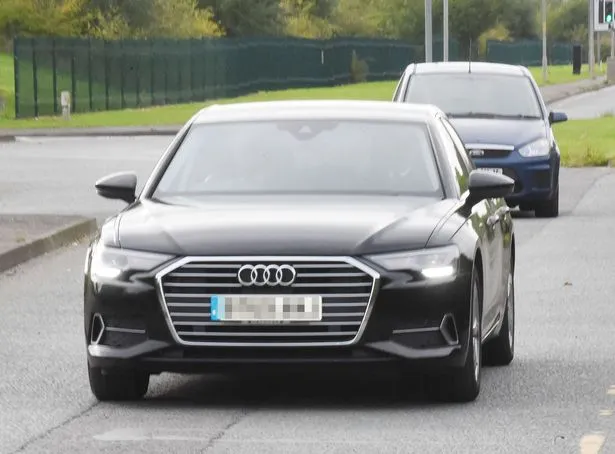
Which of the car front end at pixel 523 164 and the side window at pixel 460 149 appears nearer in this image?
the side window at pixel 460 149

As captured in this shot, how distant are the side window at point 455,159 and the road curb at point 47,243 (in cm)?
670

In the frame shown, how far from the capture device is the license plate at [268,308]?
874cm

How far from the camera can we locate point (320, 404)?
9320 millimetres

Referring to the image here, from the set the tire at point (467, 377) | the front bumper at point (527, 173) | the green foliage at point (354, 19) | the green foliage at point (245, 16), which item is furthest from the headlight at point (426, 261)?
the green foliage at point (354, 19)

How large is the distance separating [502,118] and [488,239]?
12651 mm

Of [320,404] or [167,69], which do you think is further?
[167,69]

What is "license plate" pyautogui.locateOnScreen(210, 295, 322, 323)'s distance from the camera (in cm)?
874

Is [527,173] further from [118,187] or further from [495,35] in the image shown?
[495,35]

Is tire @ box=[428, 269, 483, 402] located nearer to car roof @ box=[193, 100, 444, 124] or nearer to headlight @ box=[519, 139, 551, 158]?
car roof @ box=[193, 100, 444, 124]

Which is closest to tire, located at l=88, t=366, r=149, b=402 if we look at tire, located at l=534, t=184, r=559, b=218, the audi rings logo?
the audi rings logo

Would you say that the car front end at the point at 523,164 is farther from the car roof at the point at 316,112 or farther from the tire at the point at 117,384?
the tire at the point at 117,384

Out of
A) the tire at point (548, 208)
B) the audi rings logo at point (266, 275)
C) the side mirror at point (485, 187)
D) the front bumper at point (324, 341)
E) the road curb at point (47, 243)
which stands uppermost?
the side mirror at point (485, 187)

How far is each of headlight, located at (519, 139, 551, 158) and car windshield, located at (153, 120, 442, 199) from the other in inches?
453

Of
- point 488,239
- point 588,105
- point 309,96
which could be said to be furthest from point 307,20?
point 488,239
